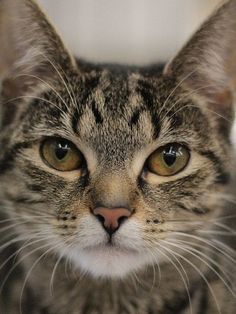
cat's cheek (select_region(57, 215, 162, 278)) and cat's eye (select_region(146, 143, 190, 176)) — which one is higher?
cat's eye (select_region(146, 143, 190, 176))

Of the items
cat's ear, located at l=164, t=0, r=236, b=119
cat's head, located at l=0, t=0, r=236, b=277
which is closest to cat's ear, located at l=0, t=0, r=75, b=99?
cat's head, located at l=0, t=0, r=236, b=277

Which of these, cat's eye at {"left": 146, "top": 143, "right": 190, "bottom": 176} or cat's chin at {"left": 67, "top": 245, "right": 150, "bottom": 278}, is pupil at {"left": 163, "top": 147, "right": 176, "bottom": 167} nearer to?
cat's eye at {"left": 146, "top": 143, "right": 190, "bottom": 176}

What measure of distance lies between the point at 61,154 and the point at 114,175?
0.08m

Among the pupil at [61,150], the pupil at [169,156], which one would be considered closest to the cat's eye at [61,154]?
the pupil at [61,150]

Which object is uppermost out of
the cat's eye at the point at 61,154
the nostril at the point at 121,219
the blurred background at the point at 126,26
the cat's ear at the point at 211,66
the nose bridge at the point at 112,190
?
the blurred background at the point at 126,26

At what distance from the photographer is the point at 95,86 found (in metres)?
0.76

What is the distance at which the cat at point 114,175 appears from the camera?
71 centimetres

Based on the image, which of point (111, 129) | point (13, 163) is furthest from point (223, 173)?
point (13, 163)

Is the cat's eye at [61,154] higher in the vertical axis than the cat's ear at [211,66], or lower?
lower

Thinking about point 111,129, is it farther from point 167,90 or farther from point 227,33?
point 227,33

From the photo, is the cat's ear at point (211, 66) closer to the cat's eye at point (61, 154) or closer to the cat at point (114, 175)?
the cat at point (114, 175)

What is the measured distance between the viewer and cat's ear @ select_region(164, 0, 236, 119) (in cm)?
74

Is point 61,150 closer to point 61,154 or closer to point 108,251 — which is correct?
point 61,154

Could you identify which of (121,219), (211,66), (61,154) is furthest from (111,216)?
Result: (211,66)
